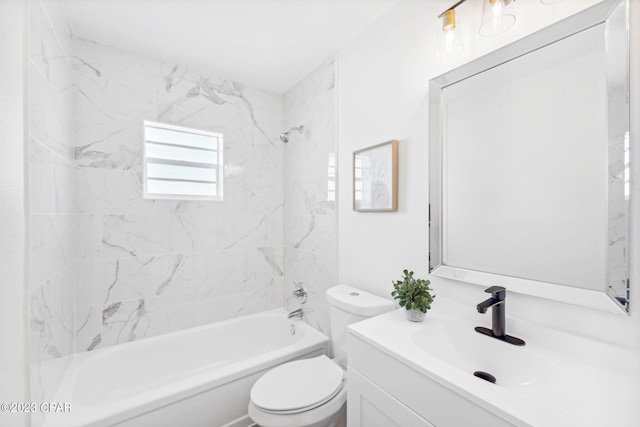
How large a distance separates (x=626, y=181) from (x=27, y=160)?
201 centimetres

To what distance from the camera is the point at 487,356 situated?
0.98 m

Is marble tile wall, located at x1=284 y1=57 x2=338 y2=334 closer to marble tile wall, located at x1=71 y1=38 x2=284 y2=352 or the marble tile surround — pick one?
the marble tile surround

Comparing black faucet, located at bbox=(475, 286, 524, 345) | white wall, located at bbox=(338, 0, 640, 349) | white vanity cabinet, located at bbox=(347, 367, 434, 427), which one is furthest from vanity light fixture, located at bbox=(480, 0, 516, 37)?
white vanity cabinet, located at bbox=(347, 367, 434, 427)

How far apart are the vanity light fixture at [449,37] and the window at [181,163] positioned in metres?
1.77

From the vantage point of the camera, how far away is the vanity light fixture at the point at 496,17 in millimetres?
1019

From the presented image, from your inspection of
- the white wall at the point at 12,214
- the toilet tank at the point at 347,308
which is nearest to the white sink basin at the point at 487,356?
the toilet tank at the point at 347,308

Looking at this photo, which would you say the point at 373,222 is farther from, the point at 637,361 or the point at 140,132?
the point at 140,132

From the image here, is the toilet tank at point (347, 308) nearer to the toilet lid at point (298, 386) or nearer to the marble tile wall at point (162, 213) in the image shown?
the toilet lid at point (298, 386)

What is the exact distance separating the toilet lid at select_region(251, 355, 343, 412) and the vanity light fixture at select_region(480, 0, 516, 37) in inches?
69.2

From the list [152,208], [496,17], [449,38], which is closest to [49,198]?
[152,208]

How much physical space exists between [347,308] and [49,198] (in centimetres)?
156

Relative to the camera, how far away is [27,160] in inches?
40.1

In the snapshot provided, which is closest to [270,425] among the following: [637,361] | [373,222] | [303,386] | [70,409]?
[303,386]

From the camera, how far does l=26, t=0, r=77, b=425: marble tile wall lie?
1.07 m
